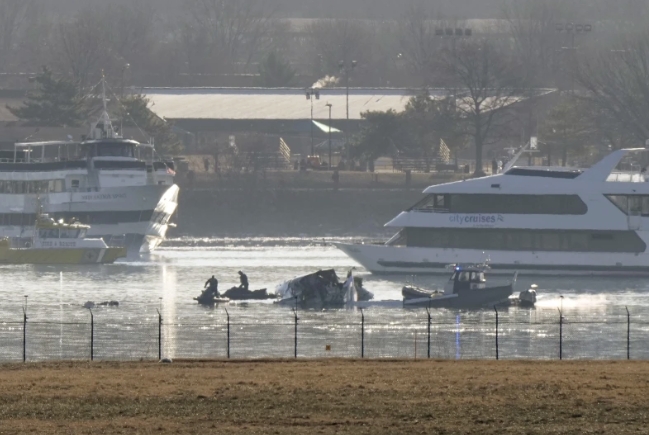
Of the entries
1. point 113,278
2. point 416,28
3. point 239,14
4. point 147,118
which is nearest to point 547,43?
point 416,28

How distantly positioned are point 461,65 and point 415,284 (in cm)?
5301

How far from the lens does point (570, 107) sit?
116 m

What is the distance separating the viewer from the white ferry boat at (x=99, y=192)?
9412cm

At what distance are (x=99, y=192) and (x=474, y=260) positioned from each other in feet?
87.1

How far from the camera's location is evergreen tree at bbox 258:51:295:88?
153000mm

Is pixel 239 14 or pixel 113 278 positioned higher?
pixel 239 14

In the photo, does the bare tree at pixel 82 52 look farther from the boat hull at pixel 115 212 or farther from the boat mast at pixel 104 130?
the boat hull at pixel 115 212

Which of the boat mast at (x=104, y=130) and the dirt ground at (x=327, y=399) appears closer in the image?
the dirt ground at (x=327, y=399)

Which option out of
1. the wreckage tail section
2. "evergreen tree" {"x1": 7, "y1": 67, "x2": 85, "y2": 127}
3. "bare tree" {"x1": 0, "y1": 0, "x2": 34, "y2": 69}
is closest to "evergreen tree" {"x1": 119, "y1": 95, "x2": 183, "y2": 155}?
"evergreen tree" {"x1": 7, "y1": 67, "x2": 85, "y2": 127}

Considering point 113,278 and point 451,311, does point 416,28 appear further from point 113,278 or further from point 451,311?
point 451,311

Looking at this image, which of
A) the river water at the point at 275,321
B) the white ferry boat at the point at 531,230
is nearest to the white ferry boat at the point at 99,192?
the river water at the point at 275,321

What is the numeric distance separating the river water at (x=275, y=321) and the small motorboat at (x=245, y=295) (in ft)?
3.91

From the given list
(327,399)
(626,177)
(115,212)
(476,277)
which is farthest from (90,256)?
(327,399)

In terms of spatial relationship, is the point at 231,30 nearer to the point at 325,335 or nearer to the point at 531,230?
the point at 531,230
